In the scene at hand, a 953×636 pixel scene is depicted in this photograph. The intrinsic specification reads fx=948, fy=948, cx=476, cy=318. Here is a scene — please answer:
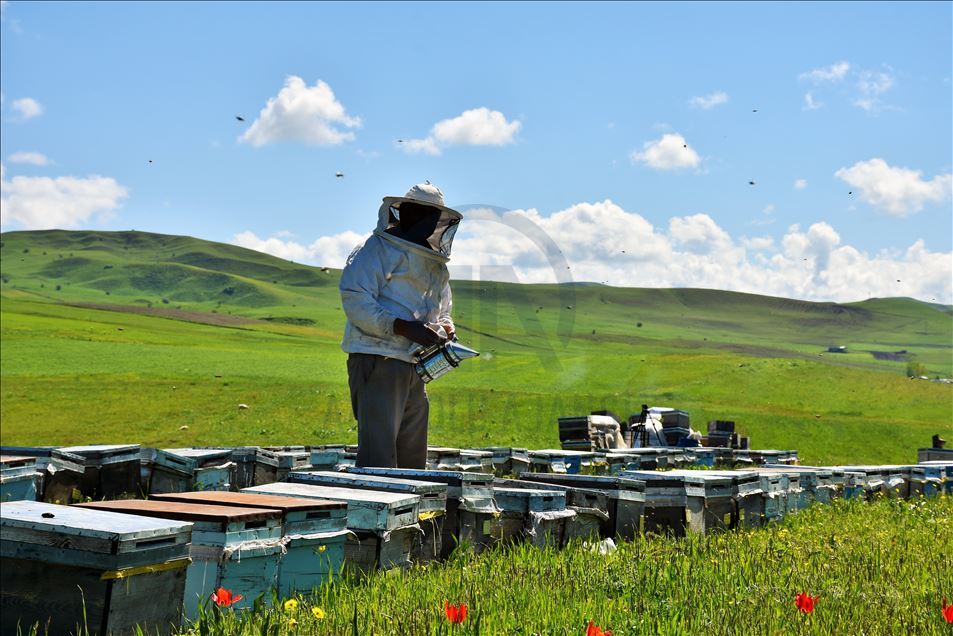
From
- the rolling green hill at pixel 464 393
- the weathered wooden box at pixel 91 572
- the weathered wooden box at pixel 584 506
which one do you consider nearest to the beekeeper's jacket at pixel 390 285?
the rolling green hill at pixel 464 393

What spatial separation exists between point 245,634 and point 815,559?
4.64 metres

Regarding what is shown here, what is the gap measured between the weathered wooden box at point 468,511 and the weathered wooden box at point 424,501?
14cm

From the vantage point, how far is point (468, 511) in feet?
24.6

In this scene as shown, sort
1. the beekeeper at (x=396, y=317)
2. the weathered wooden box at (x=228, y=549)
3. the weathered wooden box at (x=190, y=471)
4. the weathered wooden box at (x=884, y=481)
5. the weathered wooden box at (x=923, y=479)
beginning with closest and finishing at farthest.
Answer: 1. the weathered wooden box at (x=228, y=549)
2. the beekeeper at (x=396, y=317)
3. the weathered wooden box at (x=190, y=471)
4. the weathered wooden box at (x=884, y=481)
5. the weathered wooden box at (x=923, y=479)

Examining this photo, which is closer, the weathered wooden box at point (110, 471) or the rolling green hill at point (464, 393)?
the weathered wooden box at point (110, 471)

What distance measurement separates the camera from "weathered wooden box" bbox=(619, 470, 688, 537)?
9227 mm

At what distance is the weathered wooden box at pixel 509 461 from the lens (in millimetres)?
14117

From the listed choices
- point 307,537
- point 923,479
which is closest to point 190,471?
point 307,537

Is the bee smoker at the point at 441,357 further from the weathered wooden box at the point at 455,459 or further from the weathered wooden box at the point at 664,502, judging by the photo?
the weathered wooden box at the point at 455,459

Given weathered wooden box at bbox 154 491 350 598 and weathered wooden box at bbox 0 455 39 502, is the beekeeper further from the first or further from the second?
weathered wooden box at bbox 154 491 350 598

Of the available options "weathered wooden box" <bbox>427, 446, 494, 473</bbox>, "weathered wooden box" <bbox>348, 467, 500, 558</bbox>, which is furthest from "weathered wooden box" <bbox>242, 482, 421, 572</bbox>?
"weathered wooden box" <bbox>427, 446, 494, 473</bbox>

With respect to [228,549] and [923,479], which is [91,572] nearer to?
[228,549]

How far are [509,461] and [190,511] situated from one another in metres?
9.03

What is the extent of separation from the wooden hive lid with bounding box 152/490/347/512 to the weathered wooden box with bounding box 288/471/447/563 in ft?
2.60
